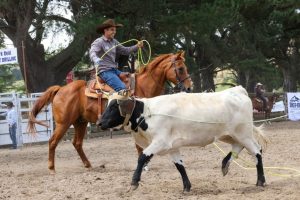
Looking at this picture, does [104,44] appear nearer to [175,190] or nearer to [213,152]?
[175,190]

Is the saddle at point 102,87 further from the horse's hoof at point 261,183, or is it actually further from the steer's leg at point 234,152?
the horse's hoof at point 261,183

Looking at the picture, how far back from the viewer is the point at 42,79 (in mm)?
21094

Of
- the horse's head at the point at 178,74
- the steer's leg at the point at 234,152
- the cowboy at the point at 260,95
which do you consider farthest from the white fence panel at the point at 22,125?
the steer's leg at the point at 234,152

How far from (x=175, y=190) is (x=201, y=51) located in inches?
877

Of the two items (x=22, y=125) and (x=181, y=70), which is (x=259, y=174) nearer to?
(x=181, y=70)

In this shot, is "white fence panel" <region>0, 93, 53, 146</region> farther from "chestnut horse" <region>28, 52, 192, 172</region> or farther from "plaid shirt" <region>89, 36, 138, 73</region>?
"plaid shirt" <region>89, 36, 138, 73</region>

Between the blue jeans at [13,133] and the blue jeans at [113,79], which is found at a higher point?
the blue jeans at [113,79]

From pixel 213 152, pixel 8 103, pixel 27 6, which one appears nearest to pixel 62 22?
pixel 27 6

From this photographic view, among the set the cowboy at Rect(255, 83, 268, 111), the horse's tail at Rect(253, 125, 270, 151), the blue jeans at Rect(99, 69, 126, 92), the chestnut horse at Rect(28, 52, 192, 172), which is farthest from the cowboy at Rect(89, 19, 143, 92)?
the cowboy at Rect(255, 83, 268, 111)

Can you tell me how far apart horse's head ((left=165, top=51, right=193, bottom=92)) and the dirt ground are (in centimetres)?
142

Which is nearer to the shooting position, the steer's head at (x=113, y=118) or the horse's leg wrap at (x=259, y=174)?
the steer's head at (x=113, y=118)

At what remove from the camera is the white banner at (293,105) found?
2328 centimetres

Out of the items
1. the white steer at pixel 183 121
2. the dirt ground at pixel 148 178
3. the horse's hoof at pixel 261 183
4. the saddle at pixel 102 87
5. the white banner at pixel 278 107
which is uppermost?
the saddle at pixel 102 87

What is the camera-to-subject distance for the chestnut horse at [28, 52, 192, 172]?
9.30 metres
